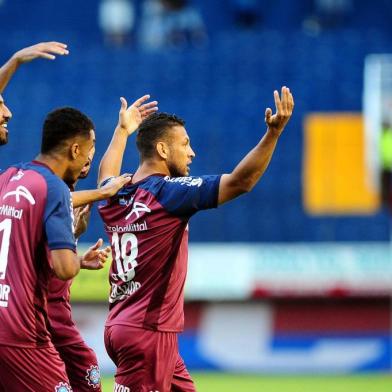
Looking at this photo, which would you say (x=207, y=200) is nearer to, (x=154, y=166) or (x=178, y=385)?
(x=154, y=166)

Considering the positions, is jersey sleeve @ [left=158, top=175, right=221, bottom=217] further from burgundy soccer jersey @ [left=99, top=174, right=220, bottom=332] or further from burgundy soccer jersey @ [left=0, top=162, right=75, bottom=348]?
burgundy soccer jersey @ [left=0, top=162, right=75, bottom=348]

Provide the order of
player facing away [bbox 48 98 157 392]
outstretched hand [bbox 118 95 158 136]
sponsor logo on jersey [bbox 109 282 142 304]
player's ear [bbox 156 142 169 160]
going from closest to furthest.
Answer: sponsor logo on jersey [bbox 109 282 142 304], player's ear [bbox 156 142 169 160], player facing away [bbox 48 98 157 392], outstretched hand [bbox 118 95 158 136]

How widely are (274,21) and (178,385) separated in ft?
41.9

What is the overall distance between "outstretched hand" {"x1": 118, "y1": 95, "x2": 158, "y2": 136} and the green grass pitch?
17.1 ft

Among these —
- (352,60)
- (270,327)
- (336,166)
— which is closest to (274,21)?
(352,60)

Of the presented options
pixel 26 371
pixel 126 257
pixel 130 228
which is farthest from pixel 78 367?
pixel 26 371

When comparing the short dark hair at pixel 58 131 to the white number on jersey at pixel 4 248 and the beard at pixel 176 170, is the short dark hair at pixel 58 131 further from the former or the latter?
the beard at pixel 176 170

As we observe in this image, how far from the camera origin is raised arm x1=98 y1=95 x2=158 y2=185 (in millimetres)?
6520

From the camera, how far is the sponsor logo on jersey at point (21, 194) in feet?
16.9

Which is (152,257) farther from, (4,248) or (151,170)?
(4,248)

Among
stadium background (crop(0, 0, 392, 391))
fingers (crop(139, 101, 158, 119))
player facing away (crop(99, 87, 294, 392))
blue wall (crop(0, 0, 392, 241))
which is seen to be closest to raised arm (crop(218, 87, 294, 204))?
player facing away (crop(99, 87, 294, 392))

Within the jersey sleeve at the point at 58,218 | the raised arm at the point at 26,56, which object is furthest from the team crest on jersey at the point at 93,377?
the raised arm at the point at 26,56

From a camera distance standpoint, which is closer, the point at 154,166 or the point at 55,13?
the point at 154,166

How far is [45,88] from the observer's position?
15.5 metres
